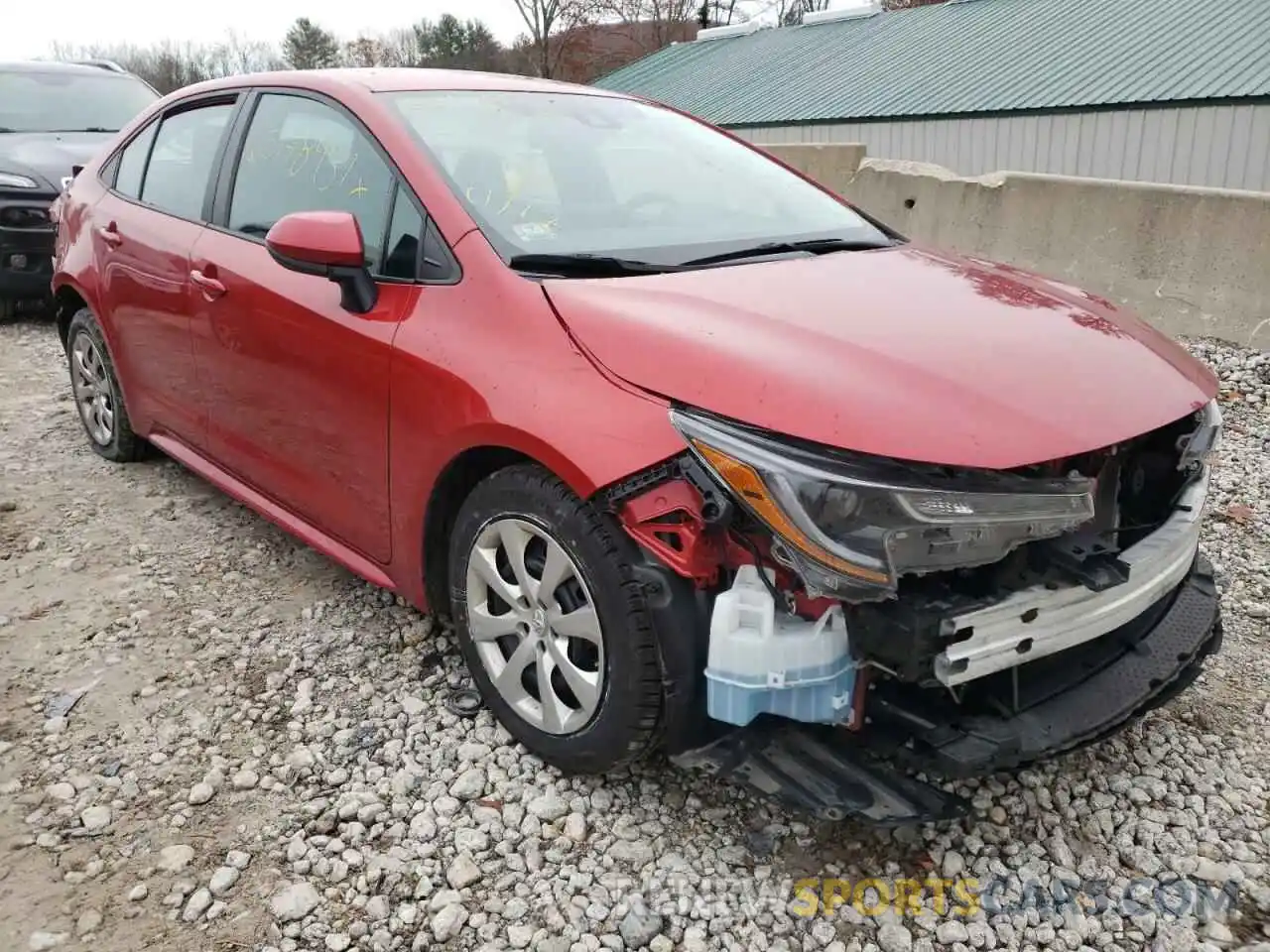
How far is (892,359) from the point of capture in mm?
2039

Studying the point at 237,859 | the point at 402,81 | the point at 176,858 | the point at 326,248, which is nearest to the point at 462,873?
the point at 237,859

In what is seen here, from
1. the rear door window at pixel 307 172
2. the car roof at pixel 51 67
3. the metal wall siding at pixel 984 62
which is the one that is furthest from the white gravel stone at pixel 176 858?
the metal wall siding at pixel 984 62

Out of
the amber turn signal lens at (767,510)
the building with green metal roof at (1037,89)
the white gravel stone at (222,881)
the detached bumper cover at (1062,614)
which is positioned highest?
the building with green metal roof at (1037,89)

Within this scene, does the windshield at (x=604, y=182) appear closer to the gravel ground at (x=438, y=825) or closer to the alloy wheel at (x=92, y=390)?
the gravel ground at (x=438, y=825)

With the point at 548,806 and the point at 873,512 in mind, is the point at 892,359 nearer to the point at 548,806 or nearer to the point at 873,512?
the point at 873,512

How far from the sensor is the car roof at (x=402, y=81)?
305 cm

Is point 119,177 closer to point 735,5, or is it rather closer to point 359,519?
point 359,519

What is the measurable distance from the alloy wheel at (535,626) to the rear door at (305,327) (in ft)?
1.45

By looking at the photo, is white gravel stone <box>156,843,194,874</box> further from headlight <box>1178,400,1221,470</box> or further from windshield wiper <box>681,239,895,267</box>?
headlight <box>1178,400,1221,470</box>

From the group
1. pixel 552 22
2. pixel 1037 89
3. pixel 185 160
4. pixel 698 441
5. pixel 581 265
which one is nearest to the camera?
pixel 698 441

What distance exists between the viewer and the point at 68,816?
239 centimetres

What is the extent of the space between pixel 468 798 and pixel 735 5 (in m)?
46.0

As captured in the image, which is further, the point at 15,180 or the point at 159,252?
the point at 15,180

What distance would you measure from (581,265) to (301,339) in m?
0.95
